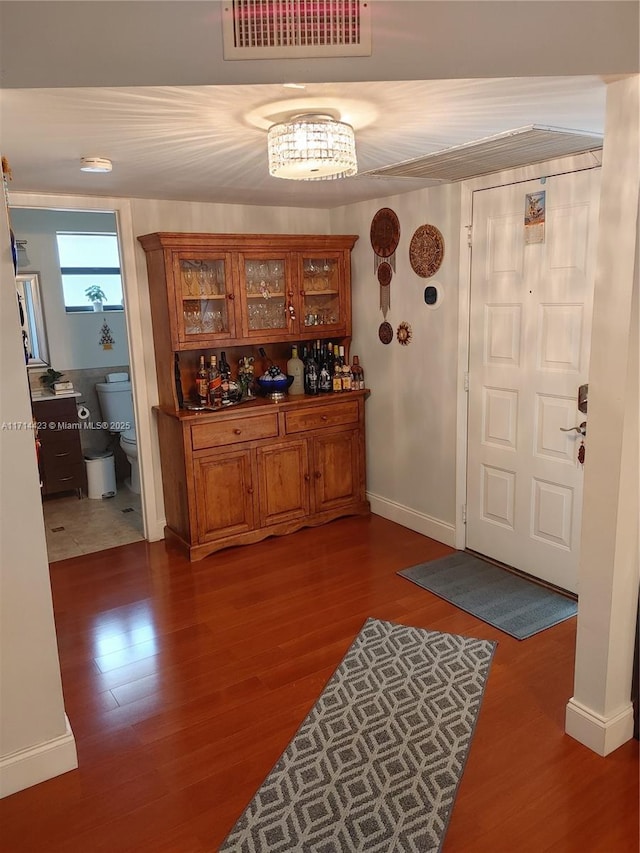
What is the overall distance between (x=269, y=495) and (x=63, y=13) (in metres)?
3.20

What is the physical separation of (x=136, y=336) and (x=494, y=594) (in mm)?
2711

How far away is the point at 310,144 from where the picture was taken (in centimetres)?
218

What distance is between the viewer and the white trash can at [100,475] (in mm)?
5336

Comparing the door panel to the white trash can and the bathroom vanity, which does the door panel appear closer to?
the white trash can

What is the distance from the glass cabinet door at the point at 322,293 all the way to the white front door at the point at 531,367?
44.5 inches

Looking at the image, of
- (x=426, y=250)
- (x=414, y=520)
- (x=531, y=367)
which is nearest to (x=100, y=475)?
(x=414, y=520)

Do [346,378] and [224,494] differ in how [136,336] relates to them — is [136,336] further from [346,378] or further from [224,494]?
[346,378]

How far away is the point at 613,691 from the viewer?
2281mm

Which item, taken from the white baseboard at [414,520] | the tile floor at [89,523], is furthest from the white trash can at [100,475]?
the white baseboard at [414,520]

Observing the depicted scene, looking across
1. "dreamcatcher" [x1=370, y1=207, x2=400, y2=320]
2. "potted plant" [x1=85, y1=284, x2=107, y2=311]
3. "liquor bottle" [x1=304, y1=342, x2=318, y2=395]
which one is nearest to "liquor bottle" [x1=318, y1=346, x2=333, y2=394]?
"liquor bottle" [x1=304, y1=342, x2=318, y2=395]

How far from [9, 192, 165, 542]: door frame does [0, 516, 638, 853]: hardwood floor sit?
0.36 m

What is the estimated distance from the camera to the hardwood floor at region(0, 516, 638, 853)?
2.04 meters

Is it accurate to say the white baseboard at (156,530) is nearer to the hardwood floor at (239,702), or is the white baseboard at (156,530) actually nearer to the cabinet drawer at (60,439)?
the hardwood floor at (239,702)

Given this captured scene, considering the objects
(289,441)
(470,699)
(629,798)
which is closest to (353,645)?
(470,699)
